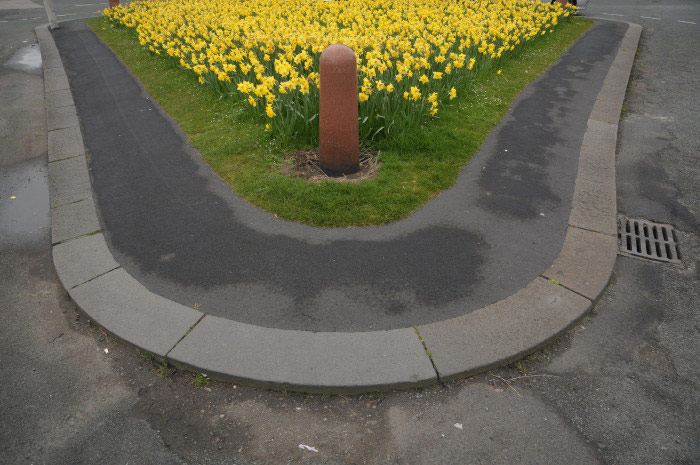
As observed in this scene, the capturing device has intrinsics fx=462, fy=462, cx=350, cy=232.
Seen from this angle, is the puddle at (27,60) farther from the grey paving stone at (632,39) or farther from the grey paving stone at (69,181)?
the grey paving stone at (632,39)

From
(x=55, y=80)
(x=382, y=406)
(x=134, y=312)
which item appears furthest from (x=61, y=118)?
(x=382, y=406)

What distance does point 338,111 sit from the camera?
464 cm

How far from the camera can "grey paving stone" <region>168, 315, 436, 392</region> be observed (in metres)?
2.75

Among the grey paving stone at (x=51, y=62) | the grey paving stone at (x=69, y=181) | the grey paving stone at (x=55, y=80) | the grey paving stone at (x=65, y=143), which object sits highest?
the grey paving stone at (x=51, y=62)

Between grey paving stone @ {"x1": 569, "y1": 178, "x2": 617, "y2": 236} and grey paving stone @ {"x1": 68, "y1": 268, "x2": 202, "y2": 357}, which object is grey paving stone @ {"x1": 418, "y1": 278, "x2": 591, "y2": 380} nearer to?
grey paving stone @ {"x1": 569, "y1": 178, "x2": 617, "y2": 236}

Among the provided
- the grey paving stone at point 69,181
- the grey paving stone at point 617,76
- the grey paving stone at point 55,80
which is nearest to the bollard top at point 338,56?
the grey paving stone at point 69,181

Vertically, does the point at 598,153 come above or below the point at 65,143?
below

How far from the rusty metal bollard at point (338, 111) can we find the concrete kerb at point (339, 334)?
2.30 metres

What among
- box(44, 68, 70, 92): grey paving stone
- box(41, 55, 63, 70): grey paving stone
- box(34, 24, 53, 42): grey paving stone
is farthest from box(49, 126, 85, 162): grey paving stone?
box(34, 24, 53, 42): grey paving stone

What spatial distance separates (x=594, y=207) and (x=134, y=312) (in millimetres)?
4223

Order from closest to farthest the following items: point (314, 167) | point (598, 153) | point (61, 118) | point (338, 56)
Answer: point (338, 56)
point (314, 167)
point (598, 153)
point (61, 118)

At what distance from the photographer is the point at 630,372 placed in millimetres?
2877

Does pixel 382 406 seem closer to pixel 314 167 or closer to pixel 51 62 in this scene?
pixel 314 167

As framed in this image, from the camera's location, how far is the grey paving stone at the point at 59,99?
7.73 m
